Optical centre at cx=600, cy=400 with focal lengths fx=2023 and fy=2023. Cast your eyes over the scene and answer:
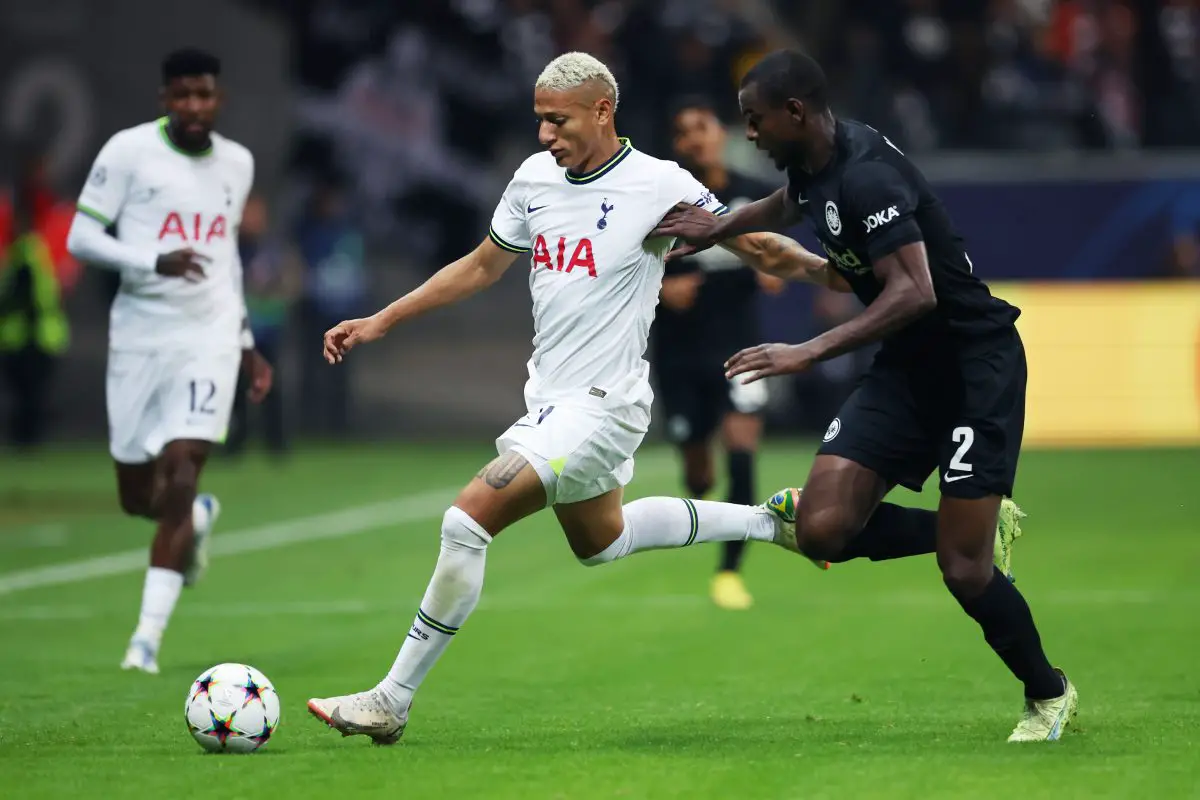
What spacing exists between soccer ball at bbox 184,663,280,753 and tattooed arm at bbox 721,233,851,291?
96.1 inches

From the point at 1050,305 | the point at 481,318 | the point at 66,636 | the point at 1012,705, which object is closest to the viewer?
the point at 1012,705

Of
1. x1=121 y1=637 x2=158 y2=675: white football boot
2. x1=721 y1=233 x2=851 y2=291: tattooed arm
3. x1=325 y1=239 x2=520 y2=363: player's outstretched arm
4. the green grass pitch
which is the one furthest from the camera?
x1=121 y1=637 x2=158 y2=675: white football boot

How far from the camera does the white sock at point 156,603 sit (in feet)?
32.3

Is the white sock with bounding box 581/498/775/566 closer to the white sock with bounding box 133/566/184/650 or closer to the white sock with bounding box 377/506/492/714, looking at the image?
the white sock with bounding box 377/506/492/714

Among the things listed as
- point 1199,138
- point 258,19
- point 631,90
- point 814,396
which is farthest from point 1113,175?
point 258,19

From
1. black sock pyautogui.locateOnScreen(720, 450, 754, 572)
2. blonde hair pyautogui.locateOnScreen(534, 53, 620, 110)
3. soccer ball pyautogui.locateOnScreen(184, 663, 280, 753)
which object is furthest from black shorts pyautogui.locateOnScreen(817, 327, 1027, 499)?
black sock pyautogui.locateOnScreen(720, 450, 754, 572)

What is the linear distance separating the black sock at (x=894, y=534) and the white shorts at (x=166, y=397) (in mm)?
3812

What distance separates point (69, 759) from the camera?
720cm

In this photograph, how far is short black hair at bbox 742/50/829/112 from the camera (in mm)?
7066

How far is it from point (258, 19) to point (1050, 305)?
11.0 meters

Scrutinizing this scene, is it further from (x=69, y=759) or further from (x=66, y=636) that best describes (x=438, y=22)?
(x=69, y=759)

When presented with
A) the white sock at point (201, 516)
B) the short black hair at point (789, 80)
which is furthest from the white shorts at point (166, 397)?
the short black hair at point (789, 80)

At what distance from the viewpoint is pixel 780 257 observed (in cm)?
782

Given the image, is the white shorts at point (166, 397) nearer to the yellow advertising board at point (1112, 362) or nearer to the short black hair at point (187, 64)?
the short black hair at point (187, 64)
